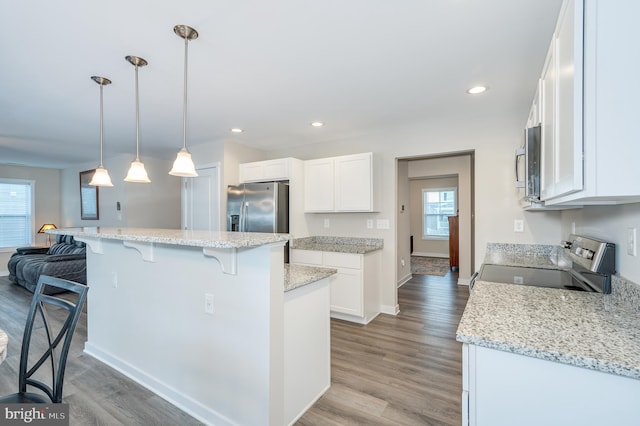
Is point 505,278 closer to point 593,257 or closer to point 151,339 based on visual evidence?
point 593,257

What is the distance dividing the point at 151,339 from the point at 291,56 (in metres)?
2.27

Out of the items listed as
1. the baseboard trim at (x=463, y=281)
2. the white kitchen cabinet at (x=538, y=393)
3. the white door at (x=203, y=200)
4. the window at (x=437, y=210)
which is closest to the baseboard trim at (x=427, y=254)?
the window at (x=437, y=210)

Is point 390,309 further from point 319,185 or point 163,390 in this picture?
point 163,390

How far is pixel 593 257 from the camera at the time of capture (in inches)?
63.1

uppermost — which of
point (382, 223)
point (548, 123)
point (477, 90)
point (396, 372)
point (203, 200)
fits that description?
point (477, 90)

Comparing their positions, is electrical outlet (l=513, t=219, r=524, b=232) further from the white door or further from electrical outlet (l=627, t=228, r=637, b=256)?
the white door

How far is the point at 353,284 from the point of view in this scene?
11.6 ft

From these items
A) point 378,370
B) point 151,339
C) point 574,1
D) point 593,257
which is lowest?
point 378,370

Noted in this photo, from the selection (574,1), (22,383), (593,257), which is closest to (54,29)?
(22,383)

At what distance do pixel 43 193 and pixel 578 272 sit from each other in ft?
30.7

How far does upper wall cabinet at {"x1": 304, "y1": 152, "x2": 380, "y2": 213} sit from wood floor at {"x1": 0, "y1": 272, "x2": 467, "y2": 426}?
57.7 inches

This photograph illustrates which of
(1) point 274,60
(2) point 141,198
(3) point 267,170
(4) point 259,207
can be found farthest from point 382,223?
(2) point 141,198

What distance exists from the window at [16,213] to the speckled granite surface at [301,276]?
752 cm

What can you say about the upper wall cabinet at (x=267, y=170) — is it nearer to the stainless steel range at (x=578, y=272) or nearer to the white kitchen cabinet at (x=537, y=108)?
the stainless steel range at (x=578, y=272)
